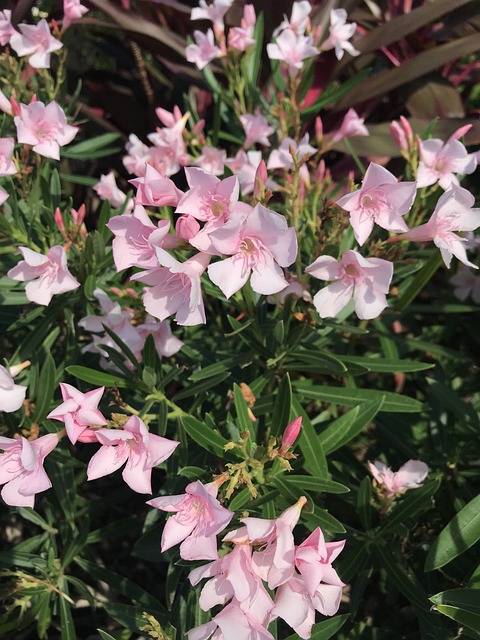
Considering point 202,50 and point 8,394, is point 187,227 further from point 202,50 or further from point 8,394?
point 202,50

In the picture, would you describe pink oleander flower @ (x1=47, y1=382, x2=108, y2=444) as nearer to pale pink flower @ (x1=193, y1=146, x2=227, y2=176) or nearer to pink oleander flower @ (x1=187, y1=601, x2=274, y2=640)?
pink oleander flower @ (x1=187, y1=601, x2=274, y2=640)

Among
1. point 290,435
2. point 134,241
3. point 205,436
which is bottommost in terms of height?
point 205,436

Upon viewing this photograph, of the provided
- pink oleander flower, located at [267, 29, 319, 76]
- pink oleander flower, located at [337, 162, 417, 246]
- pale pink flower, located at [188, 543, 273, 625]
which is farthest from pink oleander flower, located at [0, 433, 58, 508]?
pink oleander flower, located at [267, 29, 319, 76]

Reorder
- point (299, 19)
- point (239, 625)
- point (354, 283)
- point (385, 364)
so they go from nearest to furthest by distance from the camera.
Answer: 1. point (239, 625)
2. point (354, 283)
3. point (385, 364)
4. point (299, 19)

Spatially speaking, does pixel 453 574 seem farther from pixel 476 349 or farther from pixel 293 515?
pixel 476 349

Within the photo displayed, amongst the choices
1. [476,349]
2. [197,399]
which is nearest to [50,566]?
[197,399]

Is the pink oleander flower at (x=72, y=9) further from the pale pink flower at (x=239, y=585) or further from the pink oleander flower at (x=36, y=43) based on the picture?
the pale pink flower at (x=239, y=585)

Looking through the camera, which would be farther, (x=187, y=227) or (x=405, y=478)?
(x=405, y=478)

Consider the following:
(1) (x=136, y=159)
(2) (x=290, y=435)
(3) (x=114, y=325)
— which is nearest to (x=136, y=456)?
(2) (x=290, y=435)
